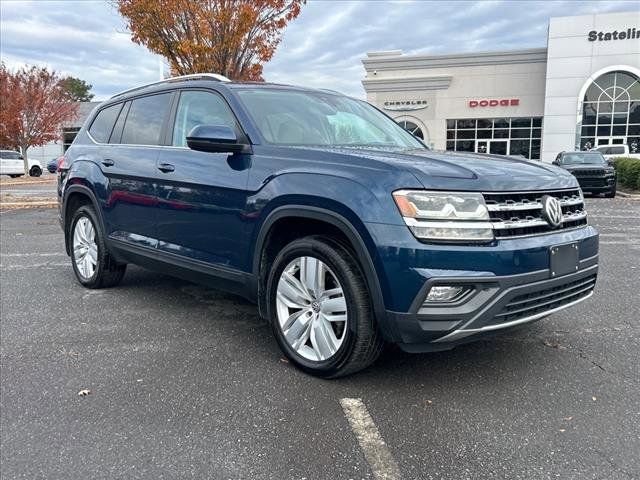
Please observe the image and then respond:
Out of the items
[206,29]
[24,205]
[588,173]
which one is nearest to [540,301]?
[206,29]

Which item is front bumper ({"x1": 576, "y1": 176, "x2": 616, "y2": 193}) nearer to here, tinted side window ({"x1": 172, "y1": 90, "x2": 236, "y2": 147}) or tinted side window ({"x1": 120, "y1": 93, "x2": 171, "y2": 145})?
tinted side window ({"x1": 120, "y1": 93, "x2": 171, "y2": 145})

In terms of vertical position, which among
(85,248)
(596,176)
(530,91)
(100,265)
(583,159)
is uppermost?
(530,91)

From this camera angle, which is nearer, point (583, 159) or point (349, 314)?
point (349, 314)

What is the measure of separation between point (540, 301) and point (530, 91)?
3676 centimetres

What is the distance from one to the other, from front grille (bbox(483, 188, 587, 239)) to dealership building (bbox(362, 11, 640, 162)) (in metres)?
34.5

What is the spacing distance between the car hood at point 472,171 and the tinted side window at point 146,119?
1.91 meters

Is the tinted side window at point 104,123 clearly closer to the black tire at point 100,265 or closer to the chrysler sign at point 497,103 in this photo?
the black tire at point 100,265

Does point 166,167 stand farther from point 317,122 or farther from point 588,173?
point 588,173

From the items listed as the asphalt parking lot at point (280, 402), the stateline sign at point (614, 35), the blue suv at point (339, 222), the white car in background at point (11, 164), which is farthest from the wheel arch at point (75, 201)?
the stateline sign at point (614, 35)

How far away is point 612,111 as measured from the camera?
33719 millimetres

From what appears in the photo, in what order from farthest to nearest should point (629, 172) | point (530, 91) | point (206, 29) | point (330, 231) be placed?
point (530, 91) < point (629, 172) < point (206, 29) < point (330, 231)

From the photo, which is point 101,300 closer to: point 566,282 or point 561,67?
point 566,282

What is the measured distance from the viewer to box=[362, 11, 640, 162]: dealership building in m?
33.3

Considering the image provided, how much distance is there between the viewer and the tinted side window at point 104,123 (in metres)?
5.41
